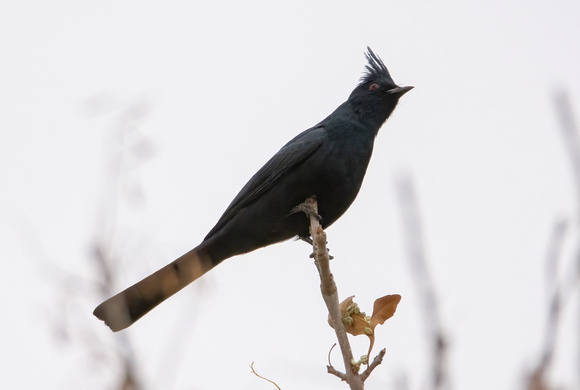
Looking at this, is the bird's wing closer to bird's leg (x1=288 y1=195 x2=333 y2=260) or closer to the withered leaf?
bird's leg (x1=288 y1=195 x2=333 y2=260)

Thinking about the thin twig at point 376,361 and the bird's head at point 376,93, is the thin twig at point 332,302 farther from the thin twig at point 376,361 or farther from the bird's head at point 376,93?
the bird's head at point 376,93

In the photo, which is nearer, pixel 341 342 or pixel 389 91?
pixel 341 342

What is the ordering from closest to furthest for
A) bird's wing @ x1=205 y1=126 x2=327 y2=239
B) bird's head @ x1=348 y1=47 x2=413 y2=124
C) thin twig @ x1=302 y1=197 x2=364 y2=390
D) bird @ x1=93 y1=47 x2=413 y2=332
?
thin twig @ x1=302 y1=197 x2=364 y2=390
bird @ x1=93 y1=47 x2=413 y2=332
bird's wing @ x1=205 y1=126 x2=327 y2=239
bird's head @ x1=348 y1=47 x2=413 y2=124

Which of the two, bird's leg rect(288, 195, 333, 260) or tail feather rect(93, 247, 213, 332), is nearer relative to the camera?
bird's leg rect(288, 195, 333, 260)

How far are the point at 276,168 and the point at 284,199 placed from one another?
0.32m

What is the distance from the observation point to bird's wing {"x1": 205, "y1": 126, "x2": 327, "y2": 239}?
552 centimetres

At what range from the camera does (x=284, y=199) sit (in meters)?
5.38

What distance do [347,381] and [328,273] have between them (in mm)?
857

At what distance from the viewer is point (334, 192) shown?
17.4 ft

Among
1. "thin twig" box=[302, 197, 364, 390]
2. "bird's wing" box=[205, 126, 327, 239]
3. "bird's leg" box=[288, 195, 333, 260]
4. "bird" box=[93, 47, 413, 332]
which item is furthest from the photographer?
"bird's wing" box=[205, 126, 327, 239]

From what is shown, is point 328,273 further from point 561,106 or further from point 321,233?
point 561,106

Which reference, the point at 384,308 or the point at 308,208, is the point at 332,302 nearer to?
the point at 384,308

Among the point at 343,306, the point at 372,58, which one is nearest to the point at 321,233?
the point at 343,306

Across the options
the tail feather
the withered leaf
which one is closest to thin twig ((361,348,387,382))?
the withered leaf
